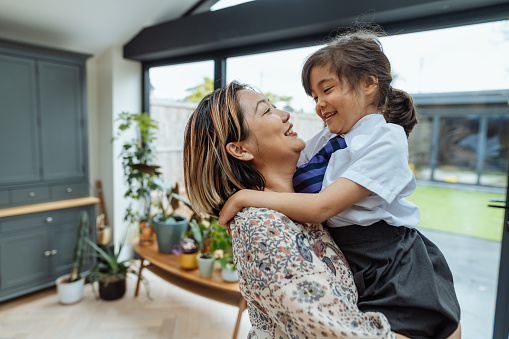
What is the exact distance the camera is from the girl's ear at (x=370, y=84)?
967 mm

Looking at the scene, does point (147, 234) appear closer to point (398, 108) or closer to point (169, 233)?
point (169, 233)

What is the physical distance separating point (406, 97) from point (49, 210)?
325 centimetres

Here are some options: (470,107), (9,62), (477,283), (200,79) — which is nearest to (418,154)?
(470,107)

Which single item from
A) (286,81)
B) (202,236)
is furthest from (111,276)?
(286,81)

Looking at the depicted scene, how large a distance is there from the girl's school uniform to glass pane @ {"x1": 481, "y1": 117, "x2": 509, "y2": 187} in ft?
6.63

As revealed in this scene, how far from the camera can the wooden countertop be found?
286 centimetres

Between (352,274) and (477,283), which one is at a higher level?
(352,274)

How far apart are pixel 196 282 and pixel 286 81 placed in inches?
70.9

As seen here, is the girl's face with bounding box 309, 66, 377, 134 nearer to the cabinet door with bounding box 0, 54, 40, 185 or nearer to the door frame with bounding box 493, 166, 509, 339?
the door frame with bounding box 493, 166, 509, 339

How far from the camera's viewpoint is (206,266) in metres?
2.48

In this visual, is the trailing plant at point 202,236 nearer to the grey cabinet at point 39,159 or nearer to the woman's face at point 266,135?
the grey cabinet at point 39,159

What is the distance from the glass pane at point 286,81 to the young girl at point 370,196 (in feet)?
4.79

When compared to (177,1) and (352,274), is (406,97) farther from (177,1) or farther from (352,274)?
(177,1)

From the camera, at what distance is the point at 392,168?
0.80m
